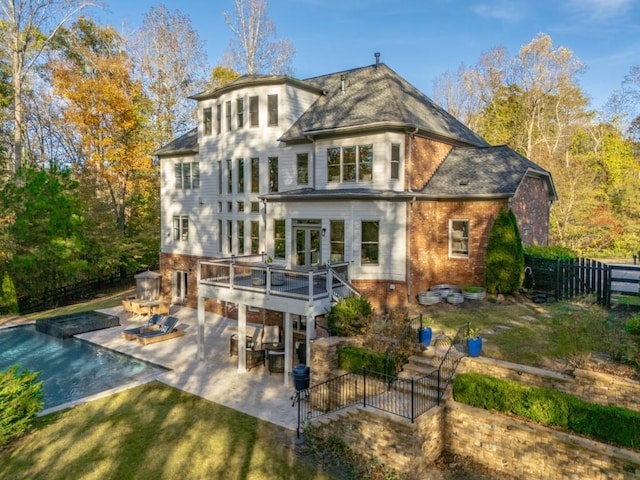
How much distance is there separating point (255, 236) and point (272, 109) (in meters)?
6.31

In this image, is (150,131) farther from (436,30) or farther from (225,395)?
(225,395)

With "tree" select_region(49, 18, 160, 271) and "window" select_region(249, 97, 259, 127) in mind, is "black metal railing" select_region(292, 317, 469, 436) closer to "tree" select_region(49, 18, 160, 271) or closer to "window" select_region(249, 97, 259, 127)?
"window" select_region(249, 97, 259, 127)

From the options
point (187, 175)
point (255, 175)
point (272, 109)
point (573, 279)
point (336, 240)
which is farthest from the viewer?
point (187, 175)

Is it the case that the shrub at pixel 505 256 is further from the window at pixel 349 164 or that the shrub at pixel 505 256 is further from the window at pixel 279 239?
the window at pixel 279 239

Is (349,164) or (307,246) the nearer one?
(349,164)

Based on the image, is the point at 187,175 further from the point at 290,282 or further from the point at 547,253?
the point at 547,253

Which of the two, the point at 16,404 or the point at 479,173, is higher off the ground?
the point at 479,173

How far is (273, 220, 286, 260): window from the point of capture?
765 inches

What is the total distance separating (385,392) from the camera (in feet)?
35.7

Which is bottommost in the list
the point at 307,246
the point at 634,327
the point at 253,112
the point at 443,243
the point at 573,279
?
the point at 634,327

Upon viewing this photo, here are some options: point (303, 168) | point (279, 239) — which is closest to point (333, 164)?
point (303, 168)

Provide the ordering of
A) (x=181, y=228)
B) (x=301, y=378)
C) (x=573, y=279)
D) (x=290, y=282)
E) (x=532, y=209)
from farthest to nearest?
(x=181, y=228), (x=532, y=209), (x=573, y=279), (x=290, y=282), (x=301, y=378)

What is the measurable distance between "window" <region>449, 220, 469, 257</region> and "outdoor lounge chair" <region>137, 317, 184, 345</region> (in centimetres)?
1273

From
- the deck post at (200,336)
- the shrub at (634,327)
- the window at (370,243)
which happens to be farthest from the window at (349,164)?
the shrub at (634,327)
